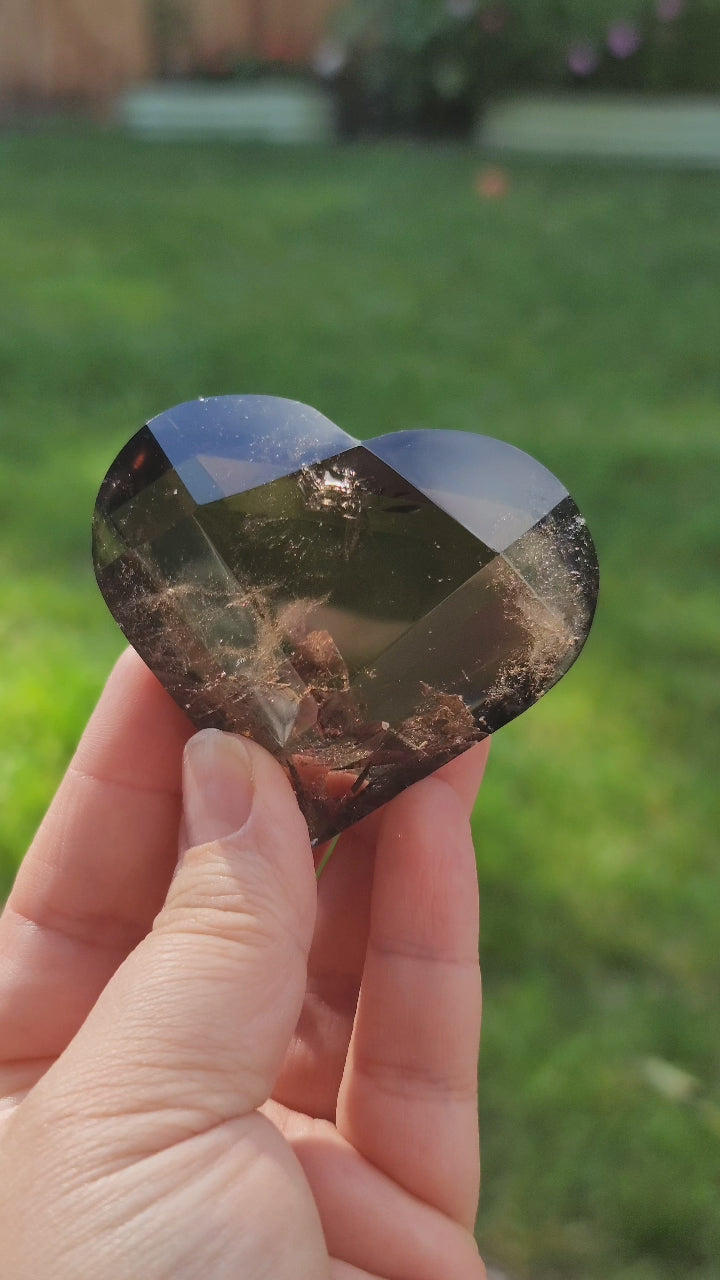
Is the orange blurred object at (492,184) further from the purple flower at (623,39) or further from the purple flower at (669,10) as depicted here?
the purple flower at (669,10)

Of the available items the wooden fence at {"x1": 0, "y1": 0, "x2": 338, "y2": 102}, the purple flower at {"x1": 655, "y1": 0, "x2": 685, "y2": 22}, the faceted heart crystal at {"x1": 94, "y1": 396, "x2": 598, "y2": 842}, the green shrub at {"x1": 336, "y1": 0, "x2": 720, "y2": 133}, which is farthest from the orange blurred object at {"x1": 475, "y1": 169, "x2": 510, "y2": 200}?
the faceted heart crystal at {"x1": 94, "y1": 396, "x2": 598, "y2": 842}

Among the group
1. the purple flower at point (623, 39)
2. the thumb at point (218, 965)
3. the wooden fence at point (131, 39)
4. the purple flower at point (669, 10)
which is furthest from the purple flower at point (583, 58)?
the thumb at point (218, 965)

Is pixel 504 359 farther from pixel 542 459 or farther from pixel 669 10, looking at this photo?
pixel 669 10

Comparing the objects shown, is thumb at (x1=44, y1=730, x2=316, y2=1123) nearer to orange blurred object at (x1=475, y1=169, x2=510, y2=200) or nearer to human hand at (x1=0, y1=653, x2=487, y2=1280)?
human hand at (x1=0, y1=653, x2=487, y2=1280)

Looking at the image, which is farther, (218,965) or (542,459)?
(542,459)

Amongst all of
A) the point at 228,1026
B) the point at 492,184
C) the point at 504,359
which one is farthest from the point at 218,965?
the point at 492,184

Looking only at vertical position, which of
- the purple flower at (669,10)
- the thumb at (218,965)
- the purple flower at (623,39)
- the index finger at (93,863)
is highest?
the purple flower at (669,10)
